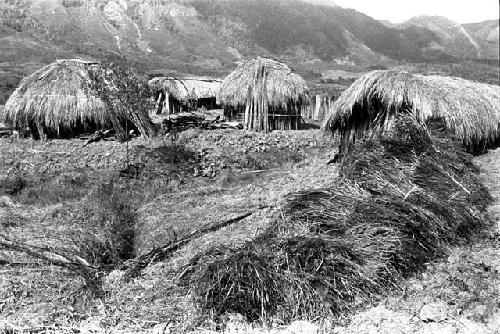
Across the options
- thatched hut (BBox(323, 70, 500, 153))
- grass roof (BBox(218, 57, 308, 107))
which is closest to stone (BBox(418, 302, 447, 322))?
thatched hut (BBox(323, 70, 500, 153))

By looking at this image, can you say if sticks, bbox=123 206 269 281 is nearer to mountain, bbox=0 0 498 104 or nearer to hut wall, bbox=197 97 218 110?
hut wall, bbox=197 97 218 110

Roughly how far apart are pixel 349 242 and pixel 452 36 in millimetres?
144141

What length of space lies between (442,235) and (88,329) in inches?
140

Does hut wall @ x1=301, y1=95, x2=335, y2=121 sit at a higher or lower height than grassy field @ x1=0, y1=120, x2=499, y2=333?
higher

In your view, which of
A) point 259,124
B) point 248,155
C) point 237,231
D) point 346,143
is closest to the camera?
point 237,231

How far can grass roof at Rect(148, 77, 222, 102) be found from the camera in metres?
17.5

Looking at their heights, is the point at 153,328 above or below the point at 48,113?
below

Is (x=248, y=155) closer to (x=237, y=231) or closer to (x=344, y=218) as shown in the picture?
(x=237, y=231)

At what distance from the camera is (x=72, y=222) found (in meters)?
6.04

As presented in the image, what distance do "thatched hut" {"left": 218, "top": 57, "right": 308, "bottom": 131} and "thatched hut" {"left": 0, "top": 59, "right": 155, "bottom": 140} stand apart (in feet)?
10.3

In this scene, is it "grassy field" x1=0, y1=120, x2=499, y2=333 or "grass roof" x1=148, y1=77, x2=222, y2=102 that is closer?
"grassy field" x1=0, y1=120, x2=499, y2=333

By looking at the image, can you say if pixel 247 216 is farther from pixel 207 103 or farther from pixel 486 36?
pixel 486 36

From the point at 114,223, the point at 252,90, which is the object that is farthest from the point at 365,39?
the point at 114,223

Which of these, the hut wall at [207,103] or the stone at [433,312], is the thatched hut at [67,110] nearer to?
the stone at [433,312]
